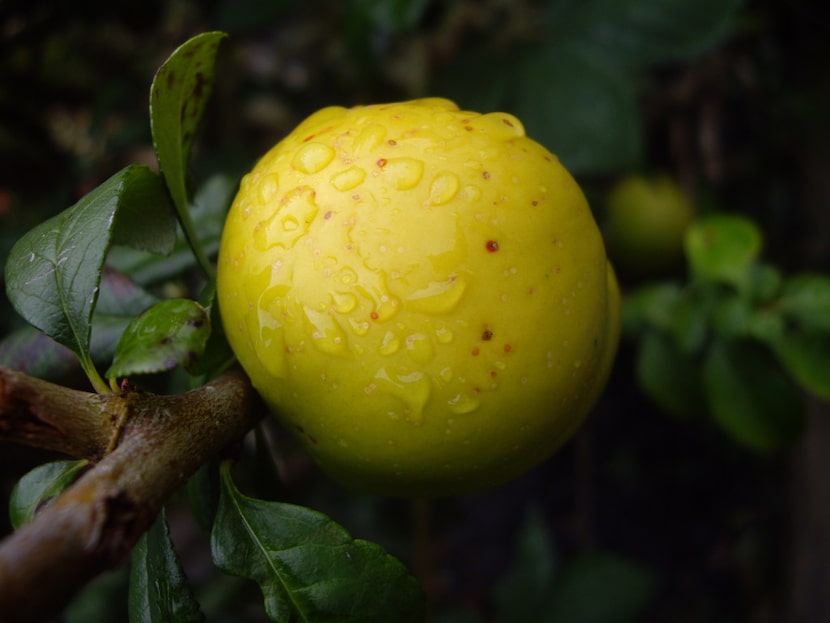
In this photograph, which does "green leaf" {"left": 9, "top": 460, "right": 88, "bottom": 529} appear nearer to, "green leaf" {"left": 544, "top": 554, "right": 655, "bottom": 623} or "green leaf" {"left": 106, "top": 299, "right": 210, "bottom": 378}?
"green leaf" {"left": 106, "top": 299, "right": 210, "bottom": 378}

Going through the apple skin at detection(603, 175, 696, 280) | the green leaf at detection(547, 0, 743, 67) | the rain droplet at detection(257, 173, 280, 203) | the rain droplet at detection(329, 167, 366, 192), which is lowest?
the apple skin at detection(603, 175, 696, 280)

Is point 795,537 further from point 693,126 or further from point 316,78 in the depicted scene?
point 316,78

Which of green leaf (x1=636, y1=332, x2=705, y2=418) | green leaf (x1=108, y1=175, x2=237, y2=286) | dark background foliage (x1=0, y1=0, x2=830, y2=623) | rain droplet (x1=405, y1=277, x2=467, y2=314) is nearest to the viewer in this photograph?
rain droplet (x1=405, y1=277, x2=467, y2=314)

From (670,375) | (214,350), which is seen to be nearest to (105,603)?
(214,350)


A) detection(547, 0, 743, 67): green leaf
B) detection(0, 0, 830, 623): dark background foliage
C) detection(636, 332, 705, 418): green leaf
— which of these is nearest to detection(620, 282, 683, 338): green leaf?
detection(636, 332, 705, 418): green leaf

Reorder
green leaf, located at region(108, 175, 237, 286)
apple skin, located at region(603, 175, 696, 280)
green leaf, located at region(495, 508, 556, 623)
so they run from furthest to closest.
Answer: apple skin, located at region(603, 175, 696, 280)
green leaf, located at region(495, 508, 556, 623)
green leaf, located at region(108, 175, 237, 286)

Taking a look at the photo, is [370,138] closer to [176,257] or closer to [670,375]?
[176,257]

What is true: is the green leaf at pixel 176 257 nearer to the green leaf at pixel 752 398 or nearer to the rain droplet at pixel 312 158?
the rain droplet at pixel 312 158

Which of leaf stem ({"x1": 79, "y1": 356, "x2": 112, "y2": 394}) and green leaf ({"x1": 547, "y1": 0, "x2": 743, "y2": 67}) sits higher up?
leaf stem ({"x1": 79, "y1": 356, "x2": 112, "y2": 394})

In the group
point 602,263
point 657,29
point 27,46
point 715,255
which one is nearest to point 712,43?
point 657,29
